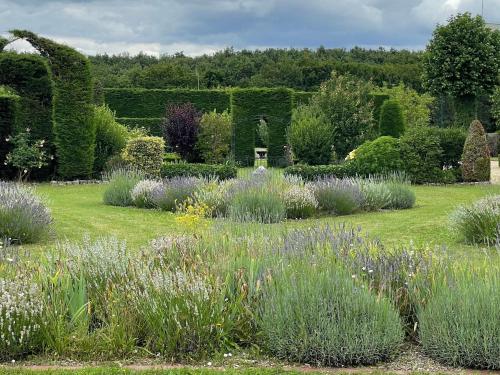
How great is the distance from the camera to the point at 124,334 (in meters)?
4.20

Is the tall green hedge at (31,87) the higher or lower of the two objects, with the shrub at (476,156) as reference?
higher

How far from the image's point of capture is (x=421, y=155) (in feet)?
58.4

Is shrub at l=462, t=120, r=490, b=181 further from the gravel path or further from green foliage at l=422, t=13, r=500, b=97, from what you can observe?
green foliage at l=422, t=13, r=500, b=97

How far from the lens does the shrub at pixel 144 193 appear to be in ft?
42.1

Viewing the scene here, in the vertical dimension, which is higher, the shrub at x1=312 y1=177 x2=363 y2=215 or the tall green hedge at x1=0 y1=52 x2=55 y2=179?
the tall green hedge at x1=0 y1=52 x2=55 y2=179

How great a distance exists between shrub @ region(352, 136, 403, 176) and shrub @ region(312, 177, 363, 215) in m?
3.91

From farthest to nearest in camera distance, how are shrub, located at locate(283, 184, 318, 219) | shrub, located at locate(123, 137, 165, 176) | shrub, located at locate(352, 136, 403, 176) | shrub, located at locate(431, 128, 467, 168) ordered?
shrub, located at locate(123, 137, 165, 176) → shrub, located at locate(431, 128, 467, 168) → shrub, located at locate(352, 136, 403, 176) → shrub, located at locate(283, 184, 318, 219)

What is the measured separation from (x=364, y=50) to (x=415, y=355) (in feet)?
179

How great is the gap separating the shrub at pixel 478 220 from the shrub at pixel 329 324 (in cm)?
451

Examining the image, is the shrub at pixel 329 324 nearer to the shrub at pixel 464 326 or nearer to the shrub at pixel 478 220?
the shrub at pixel 464 326

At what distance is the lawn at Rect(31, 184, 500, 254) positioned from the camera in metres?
8.87

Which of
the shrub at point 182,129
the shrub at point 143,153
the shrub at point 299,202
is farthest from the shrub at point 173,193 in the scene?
the shrub at point 182,129

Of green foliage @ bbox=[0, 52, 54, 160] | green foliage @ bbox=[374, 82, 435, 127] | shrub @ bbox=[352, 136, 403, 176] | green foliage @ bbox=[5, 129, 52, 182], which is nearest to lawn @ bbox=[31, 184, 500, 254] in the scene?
shrub @ bbox=[352, 136, 403, 176]

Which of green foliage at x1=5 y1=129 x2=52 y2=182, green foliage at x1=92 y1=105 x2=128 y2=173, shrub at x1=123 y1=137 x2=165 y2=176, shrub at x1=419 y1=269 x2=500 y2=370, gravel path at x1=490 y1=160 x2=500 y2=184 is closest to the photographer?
shrub at x1=419 y1=269 x2=500 y2=370
